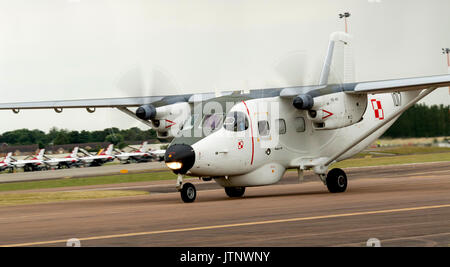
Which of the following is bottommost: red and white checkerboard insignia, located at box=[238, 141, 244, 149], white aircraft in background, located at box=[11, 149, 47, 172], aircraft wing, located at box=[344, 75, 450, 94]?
red and white checkerboard insignia, located at box=[238, 141, 244, 149]

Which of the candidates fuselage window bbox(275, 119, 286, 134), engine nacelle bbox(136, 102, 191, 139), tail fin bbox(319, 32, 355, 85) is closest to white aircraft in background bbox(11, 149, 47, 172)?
engine nacelle bbox(136, 102, 191, 139)

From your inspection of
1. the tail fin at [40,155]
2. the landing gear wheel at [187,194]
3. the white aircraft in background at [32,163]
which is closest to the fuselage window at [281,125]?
the landing gear wheel at [187,194]

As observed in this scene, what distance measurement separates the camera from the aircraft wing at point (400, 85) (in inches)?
814

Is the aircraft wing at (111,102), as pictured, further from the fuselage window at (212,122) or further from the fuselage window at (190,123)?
the fuselage window at (190,123)

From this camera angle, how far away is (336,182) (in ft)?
74.4

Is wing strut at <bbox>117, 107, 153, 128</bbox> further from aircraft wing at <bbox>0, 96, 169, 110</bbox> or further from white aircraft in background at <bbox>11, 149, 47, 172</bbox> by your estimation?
white aircraft in background at <bbox>11, 149, 47, 172</bbox>

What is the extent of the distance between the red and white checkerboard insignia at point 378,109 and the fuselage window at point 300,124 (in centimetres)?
358

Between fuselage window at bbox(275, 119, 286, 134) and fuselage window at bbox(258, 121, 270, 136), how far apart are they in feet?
Result: 1.49

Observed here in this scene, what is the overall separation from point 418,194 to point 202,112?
6967mm

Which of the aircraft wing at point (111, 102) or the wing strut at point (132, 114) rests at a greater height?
the aircraft wing at point (111, 102)

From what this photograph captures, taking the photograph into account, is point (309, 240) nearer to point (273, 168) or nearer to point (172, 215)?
point (172, 215)

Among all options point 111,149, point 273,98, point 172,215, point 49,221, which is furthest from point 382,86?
point 111,149

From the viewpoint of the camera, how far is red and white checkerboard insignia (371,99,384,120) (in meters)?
25.1

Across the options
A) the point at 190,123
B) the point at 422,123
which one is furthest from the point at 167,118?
the point at 422,123
